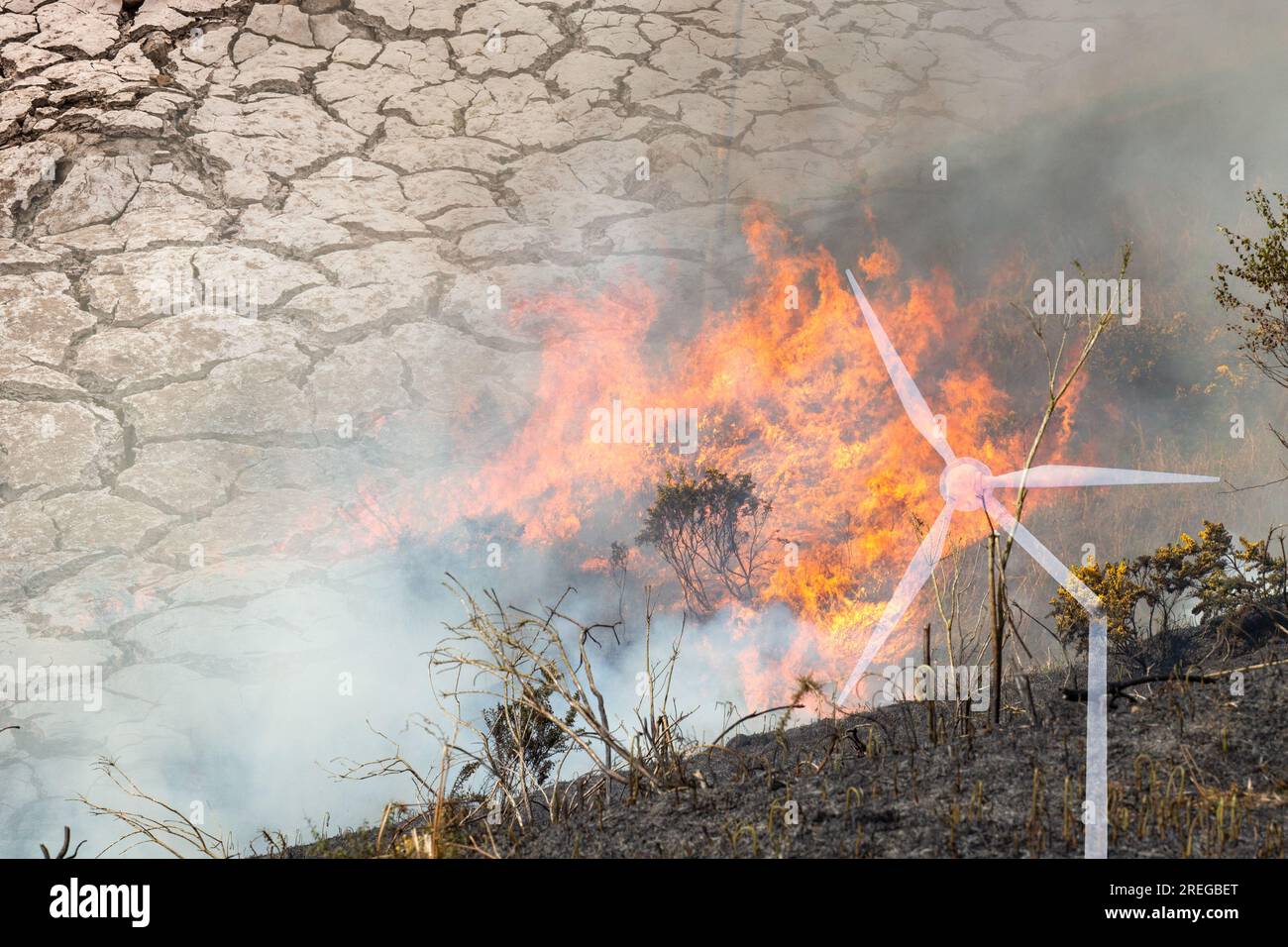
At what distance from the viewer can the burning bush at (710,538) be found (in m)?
4.17

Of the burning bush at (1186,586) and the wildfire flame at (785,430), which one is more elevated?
the wildfire flame at (785,430)

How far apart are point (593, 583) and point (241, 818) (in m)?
1.51

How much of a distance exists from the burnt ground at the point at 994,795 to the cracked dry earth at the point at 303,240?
1.65 m

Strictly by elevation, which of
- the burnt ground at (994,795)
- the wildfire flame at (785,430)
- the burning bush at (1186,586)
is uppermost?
the wildfire flame at (785,430)

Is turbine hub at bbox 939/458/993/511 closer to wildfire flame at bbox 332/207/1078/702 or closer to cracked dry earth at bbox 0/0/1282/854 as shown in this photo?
wildfire flame at bbox 332/207/1078/702

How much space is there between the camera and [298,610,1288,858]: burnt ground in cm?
169

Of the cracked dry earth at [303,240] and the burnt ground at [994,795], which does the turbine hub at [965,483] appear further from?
the cracked dry earth at [303,240]

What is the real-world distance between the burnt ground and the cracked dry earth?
1.65m

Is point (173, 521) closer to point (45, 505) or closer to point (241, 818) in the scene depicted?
point (45, 505)

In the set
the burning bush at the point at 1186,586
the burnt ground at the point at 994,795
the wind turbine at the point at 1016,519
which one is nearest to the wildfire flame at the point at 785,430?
the burning bush at the point at 1186,586

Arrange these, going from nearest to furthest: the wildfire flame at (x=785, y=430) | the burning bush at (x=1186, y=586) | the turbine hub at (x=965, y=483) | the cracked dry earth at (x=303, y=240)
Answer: the turbine hub at (x=965, y=483) → the burning bush at (x=1186, y=586) → the cracked dry earth at (x=303, y=240) → the wildfire flame at (x=785, y=430)

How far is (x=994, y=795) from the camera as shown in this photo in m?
1.85
